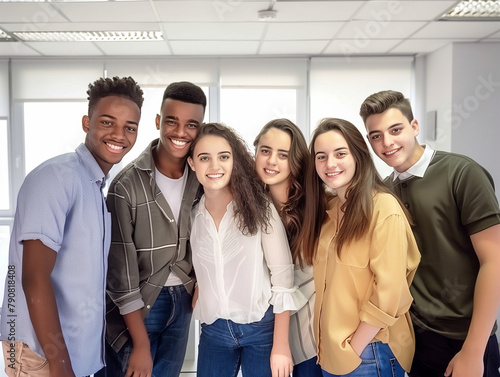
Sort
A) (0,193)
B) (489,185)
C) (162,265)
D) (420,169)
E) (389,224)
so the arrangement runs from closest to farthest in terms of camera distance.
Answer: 1. (389,224)
2. (489,185)
3. (420,169)
4. (162,265)
5. (0,193)

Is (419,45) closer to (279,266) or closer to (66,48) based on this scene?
(66,48)

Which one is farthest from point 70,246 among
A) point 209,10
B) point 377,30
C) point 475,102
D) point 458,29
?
point 475,102

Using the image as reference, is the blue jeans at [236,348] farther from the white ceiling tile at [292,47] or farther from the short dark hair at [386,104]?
the white ceiling tile at [292,47]

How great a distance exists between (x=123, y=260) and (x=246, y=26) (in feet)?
10.1

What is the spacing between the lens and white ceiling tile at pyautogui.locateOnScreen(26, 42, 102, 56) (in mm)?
4734

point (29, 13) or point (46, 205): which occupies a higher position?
point (29, 13)

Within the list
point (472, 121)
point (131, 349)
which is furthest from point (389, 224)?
point (472, 121)

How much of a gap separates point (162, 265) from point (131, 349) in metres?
0.40

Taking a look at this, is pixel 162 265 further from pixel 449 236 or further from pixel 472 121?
pixel 472 121

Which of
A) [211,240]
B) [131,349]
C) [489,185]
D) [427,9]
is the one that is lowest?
[131,349]

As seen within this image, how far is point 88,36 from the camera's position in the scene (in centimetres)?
455

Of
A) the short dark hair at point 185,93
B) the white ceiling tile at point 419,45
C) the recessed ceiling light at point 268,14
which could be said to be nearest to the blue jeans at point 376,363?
the short dark hair at point 185,93

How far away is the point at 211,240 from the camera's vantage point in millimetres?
1737

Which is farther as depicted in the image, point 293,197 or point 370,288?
point 293,197
